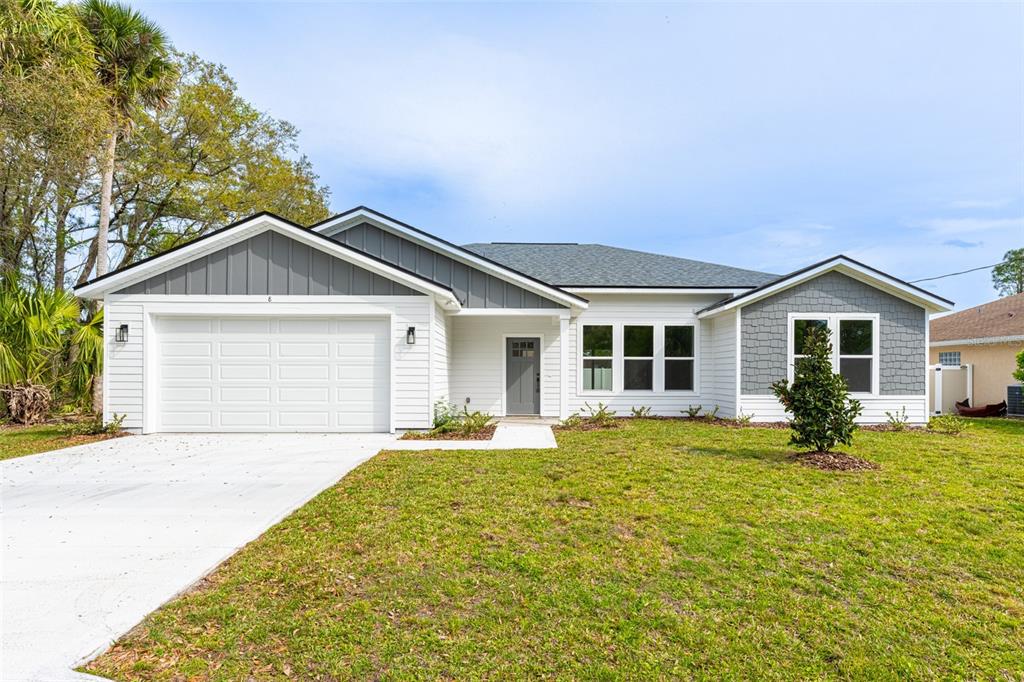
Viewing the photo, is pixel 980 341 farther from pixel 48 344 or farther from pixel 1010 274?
pixel 1010 274

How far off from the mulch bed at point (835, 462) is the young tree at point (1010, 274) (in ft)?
150

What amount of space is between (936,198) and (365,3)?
27543 millimetres

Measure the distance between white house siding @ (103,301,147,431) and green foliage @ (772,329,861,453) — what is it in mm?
11151

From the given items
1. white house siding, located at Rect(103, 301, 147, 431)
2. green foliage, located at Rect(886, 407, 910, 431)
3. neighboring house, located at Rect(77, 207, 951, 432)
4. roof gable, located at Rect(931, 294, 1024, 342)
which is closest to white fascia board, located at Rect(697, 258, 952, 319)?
neighboring house, located at Rect(77, 207, 951, 432)

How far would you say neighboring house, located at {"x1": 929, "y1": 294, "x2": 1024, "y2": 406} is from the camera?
16062 mm

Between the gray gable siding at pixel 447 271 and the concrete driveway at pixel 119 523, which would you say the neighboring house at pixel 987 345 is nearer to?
the gray gable siding at pixel 447 271

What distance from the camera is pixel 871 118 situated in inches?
568

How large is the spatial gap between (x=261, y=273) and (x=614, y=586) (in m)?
9.12

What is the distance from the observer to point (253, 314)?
10.2 m

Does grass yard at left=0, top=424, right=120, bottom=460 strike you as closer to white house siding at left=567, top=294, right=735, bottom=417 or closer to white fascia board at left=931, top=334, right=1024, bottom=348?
white house siding at left=567, top=294, right=735, bottom=417

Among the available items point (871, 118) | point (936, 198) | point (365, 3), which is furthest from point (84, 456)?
point (936, 198)

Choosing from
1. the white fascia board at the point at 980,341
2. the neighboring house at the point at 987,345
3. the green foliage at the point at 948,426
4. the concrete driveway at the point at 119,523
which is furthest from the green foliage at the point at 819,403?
the neighboring house at the point at 987,345

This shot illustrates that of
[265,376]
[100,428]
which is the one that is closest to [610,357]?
[265,376]

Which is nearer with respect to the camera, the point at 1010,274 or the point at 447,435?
the point at 447,435
